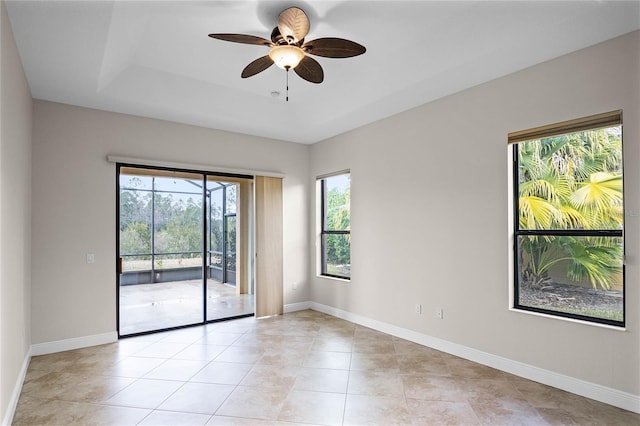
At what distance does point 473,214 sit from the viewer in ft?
12.4

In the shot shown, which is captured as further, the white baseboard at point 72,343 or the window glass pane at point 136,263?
the window glass pane at point 136,263

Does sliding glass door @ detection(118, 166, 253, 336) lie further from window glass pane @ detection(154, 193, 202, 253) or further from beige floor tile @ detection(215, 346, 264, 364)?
beige floor tile @ detection(215, 346, 264, 364)

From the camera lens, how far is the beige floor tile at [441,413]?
8.52 ft

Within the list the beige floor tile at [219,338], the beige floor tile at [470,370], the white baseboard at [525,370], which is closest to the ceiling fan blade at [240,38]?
the beige floor tile at [219,338]

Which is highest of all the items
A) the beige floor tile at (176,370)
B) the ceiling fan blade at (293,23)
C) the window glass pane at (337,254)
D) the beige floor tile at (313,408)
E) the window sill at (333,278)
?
the ceiling fan blade at (293,23)

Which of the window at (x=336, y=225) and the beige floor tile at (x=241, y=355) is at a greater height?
the window at (x=336, y=225)

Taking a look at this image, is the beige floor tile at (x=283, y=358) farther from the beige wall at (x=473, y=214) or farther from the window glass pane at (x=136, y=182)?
the window glass pane at (x=136, y=182)

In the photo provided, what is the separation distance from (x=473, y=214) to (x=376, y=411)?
85.6 inches

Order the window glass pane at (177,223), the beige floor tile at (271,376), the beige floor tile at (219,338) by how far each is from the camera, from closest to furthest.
A: the beige floor tile at (271,376) < the beige floor tile at (219,338) < the window glass pane at (177,223)

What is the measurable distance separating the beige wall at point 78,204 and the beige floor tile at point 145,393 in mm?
1515

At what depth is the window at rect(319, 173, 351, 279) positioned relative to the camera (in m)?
5.59

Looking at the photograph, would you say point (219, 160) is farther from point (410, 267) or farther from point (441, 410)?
point (441, 410)

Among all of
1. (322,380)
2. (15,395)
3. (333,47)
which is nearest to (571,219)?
(333,47)

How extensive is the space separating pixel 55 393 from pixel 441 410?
3185 mm
